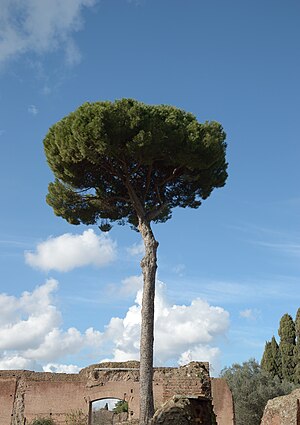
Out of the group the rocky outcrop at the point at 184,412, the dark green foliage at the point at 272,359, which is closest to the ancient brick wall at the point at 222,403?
the dark green foliage at the point at 272,359

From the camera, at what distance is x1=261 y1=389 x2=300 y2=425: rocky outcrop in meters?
9.13

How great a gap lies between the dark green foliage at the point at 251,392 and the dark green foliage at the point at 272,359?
4.82 m

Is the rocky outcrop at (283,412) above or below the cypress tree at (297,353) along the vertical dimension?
below

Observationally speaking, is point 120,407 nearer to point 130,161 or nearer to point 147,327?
point 147,327

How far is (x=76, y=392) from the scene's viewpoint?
19312 mm

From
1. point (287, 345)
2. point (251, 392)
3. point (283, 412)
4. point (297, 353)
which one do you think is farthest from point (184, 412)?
point (287, 345)

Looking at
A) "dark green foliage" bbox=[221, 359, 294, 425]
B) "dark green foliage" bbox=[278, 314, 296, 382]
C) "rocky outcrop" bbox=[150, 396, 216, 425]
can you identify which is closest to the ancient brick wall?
"dark green foliage" bbox=[221, 359, 294, 425]

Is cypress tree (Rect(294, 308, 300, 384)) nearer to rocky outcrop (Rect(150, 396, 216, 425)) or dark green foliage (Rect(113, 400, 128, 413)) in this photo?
dark green foliage (Rect(113, 400, 128, 413))

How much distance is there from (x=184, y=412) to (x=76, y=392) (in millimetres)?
16168

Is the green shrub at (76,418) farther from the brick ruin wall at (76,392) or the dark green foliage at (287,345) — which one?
the dark green foliage at (287,345)

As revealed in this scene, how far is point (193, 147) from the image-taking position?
13.6 meters

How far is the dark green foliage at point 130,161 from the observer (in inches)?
518

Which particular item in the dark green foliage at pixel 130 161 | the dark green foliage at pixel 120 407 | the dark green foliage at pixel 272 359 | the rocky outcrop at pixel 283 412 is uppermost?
the dark green foliage at pixel 130 161

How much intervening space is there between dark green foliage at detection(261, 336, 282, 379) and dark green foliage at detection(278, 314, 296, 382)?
0.47m
